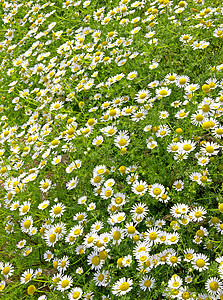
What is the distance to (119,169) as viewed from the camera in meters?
2.83

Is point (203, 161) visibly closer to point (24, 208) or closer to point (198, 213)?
point (198, 213)

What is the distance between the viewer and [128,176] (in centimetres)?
286

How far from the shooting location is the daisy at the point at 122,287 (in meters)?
2.19

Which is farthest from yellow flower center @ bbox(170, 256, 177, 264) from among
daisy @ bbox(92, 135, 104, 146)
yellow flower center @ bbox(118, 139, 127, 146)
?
daisy @ bbox(92, 135, 104, 146)

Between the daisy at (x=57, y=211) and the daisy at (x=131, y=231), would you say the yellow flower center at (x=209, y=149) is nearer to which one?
the daisy at (x=131, y=231)

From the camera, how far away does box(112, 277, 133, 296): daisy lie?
219 centimetres

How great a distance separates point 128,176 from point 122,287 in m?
1.06

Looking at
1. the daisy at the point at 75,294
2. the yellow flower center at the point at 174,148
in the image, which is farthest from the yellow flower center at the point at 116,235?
the yellow flower center at the point at 174,148

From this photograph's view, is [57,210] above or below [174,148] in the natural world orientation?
below

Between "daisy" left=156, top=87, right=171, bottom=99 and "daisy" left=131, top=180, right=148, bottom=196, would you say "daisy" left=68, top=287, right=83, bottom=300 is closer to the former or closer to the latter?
"daisy" left=131, top=180, right=148, bottom=196

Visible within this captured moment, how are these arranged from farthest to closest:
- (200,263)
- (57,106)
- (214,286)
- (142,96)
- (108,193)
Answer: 1. (57,106)
2. (142,96)
3. (108,193)
4. (200,263)
5. (214,286)

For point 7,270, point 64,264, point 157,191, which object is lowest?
point 7,270

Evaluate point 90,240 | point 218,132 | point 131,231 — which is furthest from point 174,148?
point 90,240

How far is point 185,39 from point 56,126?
7.09 ft
